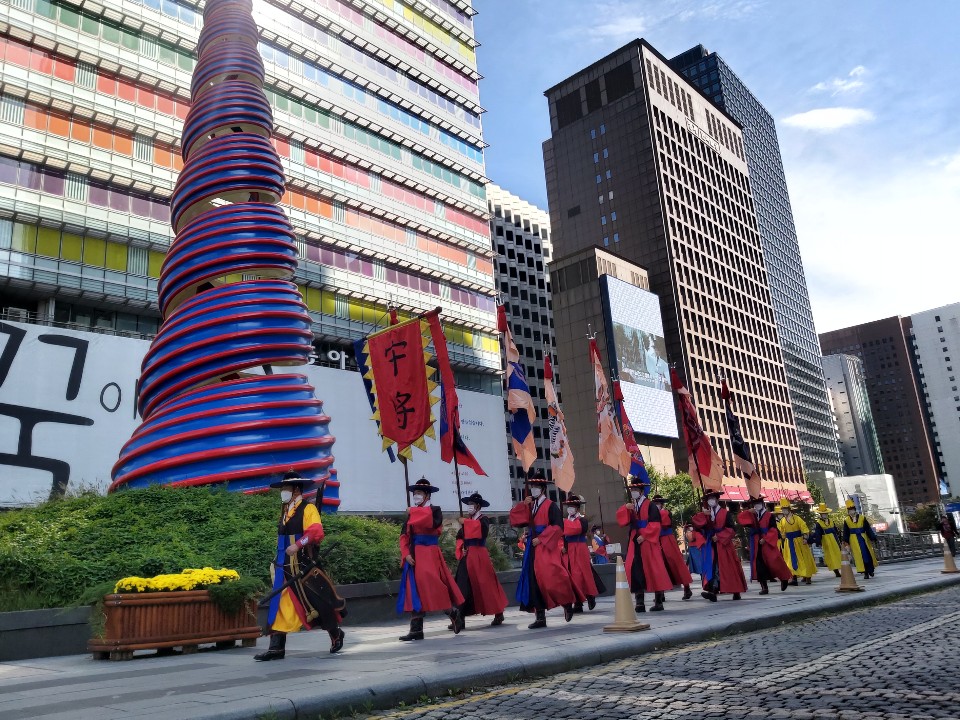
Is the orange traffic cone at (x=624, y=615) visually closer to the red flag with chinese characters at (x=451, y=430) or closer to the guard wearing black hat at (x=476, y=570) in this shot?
the guard wearing black hat at (x=476, y=570)

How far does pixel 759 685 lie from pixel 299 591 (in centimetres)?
510

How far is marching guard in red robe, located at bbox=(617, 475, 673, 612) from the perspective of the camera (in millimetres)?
14461

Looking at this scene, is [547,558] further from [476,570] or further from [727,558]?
[727,558]

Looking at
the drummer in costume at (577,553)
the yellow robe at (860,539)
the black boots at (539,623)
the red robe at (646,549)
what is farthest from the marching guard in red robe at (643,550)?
the yellow robe at (860,539)

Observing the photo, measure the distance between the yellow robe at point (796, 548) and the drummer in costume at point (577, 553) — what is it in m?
9.28

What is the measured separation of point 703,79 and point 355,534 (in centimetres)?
15974

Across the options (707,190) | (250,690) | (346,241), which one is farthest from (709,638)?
(707,190)

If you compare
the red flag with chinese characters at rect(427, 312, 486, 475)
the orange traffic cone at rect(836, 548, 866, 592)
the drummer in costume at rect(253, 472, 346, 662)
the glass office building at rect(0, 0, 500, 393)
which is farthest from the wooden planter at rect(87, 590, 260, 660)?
the glass office building at rect(0, 0, 500, 393)

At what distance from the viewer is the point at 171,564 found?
1352 cm

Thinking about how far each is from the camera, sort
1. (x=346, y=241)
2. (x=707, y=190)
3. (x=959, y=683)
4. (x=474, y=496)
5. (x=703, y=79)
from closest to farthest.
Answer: (x=959, y=683) < (x=474, y=496) < (x=346, y=241) < (x=707, y=190) < (x=703, y=79)

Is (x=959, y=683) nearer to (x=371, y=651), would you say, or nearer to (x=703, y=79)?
(x=371, y=651)

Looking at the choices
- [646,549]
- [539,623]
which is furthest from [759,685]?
[646,549]

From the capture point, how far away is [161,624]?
10297mm

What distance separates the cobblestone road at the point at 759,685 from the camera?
5566mm
